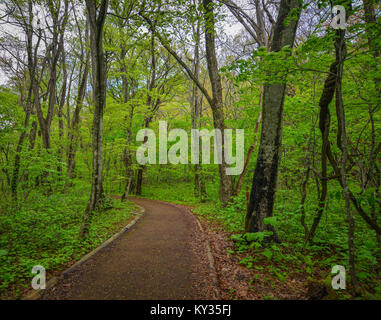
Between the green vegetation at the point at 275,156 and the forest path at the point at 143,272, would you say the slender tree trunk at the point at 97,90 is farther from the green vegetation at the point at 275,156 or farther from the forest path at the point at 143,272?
the forest path at the point at 143,272

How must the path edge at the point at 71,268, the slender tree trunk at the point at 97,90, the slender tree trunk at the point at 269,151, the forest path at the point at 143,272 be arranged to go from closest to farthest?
1. the path edge at the point at 71,268
2. the forest path at the point at 143,272
3. the slender tree trunk at the point at 269,151
4. the slender tree trunk at the point at 97,90

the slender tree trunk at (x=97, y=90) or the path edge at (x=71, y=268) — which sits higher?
the slender tree trunk at (x=97, y=90)

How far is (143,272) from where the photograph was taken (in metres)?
3.66

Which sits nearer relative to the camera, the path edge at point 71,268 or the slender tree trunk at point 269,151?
the path edge at point 71,268

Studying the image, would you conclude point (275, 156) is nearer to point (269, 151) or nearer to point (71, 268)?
point (269, 151)

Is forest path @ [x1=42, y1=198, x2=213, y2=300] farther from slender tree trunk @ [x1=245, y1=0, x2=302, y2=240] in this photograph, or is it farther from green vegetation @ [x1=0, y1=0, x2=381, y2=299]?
slender tree trunk @ [x1=245, y1=0, x2=302, y2=240]

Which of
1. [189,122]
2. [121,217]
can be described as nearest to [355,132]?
[121,217]

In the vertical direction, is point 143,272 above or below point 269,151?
below

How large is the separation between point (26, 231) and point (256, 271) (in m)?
5.87

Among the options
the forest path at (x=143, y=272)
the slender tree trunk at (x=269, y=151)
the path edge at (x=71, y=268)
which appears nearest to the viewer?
the path edge at (x=71, y=268)

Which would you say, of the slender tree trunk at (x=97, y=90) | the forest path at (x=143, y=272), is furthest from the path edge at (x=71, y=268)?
the slender tree trunk at (x=97, y=90)

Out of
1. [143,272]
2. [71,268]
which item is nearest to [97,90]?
[71,268]

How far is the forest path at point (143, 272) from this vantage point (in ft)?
9.91
